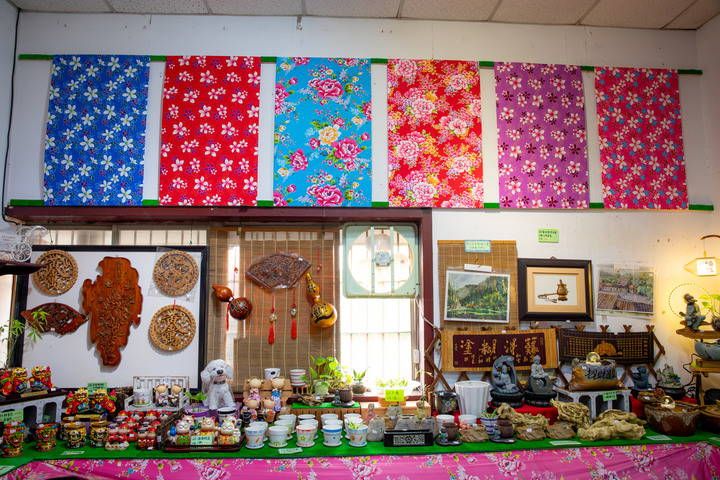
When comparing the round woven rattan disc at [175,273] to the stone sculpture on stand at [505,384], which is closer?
the stone sculpture on stand at [505,384]

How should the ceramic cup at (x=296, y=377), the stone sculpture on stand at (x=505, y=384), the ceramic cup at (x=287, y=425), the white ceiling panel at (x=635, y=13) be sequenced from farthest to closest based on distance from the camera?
the white ceiling panel at (x=635, y=13), the ceramic cup at (x=296, y=377), the stone sculpture on stand at (x=505, y=384), the ceramic cup at (x=287, y=425)

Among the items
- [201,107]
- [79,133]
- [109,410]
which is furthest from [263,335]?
[79,133]

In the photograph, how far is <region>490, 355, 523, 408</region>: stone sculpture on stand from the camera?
365 cm

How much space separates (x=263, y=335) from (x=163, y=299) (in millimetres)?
838

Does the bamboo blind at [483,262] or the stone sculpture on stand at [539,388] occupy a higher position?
the bamboo blind at [483,262]

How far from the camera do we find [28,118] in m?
4.04

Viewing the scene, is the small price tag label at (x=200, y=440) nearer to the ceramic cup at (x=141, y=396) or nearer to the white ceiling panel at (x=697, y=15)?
the ceramic cup at (x=141, y=396)

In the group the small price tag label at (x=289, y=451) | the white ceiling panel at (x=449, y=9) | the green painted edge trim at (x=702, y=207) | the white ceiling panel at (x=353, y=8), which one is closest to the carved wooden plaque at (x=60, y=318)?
the small price tag label at (x=289, y=451)

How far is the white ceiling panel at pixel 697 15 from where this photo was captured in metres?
4.15

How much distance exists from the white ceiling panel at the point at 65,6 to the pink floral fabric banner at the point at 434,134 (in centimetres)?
242

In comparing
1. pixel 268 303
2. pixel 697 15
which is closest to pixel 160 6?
pixel 268 303

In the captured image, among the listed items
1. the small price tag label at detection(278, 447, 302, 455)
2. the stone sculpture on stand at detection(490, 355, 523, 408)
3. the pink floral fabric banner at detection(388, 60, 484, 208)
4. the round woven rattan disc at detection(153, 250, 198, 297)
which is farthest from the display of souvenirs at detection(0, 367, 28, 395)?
the stone sculpture on stand at detection(490, 355, 523, 408)

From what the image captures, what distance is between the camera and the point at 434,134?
414 cm

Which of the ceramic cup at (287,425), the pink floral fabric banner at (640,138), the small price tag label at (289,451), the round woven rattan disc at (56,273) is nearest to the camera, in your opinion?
the small price tag label at (289,451)
